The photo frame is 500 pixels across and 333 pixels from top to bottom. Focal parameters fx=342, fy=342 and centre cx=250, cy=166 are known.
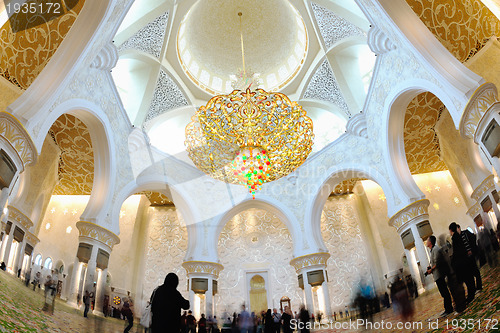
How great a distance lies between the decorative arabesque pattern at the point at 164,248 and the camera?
10070 mm

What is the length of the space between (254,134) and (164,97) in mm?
3766

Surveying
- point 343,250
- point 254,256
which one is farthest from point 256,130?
point 343,250

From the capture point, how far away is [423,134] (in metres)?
8.52

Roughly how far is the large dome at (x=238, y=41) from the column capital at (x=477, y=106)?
5443 millimetres

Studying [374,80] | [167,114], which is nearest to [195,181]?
[167,114]

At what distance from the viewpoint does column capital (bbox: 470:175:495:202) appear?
7285 millimetres

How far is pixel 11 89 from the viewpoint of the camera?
4.75m

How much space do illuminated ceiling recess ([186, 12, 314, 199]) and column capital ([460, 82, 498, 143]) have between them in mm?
2853

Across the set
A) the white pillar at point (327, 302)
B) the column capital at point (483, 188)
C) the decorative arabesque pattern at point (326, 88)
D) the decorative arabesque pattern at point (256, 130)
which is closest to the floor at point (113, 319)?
the white pillar at point (327, 302)

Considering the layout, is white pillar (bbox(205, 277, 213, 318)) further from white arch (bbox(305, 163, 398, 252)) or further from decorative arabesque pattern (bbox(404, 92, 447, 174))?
decorative arabesque pattern (bbox(404, 92, 447, 174))

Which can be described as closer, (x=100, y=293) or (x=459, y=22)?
(x=459, y=22)

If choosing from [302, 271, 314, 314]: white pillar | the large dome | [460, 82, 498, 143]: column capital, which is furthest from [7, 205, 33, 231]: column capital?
[460, 82, 498, 143]: column capital

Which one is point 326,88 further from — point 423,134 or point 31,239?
point 31,239

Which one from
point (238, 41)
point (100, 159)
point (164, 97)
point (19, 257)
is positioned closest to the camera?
point (100, 159)
